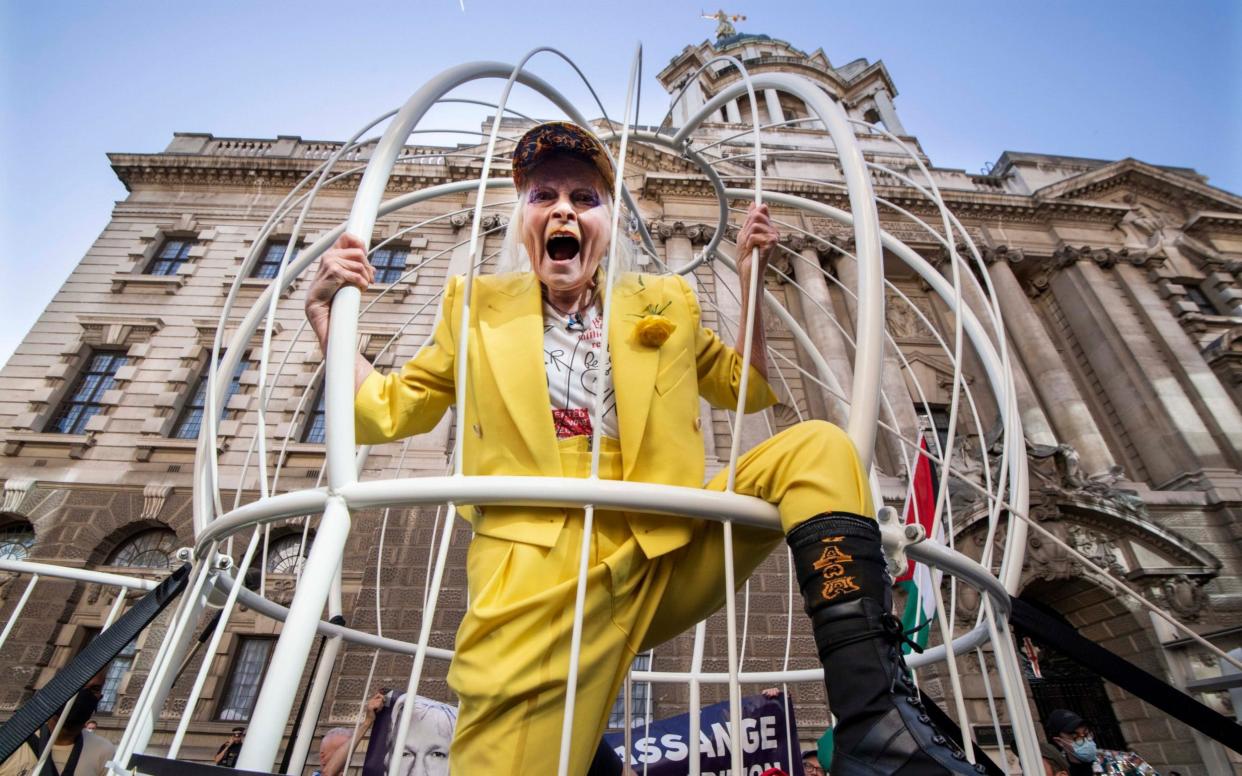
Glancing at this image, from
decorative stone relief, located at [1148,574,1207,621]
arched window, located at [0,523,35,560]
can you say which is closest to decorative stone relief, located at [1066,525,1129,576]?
decorative stone relief, located at [1148,574,1207,621]

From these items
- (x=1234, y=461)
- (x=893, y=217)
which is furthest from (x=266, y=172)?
(x=1234, y=461)


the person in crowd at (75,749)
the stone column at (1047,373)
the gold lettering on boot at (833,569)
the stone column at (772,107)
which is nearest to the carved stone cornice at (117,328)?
the person in crowd at (75,749)

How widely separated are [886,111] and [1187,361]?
16063 millimetres

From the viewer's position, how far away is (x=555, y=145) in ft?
6.02

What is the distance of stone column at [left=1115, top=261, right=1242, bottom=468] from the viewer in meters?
11.5

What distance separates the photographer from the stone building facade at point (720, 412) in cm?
834

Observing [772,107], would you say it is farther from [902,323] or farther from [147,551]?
[147,551]

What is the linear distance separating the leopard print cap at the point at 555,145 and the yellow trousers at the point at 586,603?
44.7 inches

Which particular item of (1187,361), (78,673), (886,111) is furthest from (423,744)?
(886,111)

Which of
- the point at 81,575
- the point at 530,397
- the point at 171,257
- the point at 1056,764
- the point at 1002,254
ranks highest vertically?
the point at 1002,254

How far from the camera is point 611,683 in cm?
124

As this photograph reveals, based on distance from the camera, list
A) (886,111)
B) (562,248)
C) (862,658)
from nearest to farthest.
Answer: (862,658) < (562,248) < (886,111)

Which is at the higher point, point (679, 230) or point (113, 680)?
point (679, 230)

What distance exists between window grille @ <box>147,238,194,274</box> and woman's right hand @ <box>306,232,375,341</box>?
15.2 m
